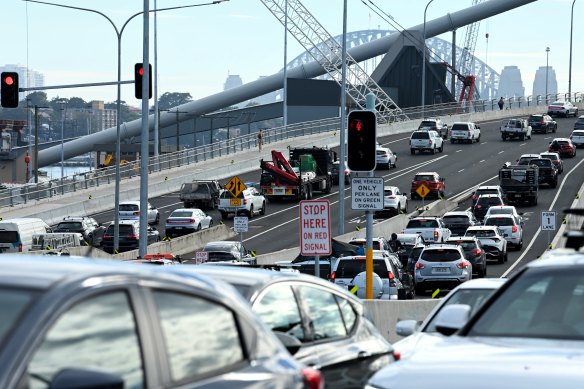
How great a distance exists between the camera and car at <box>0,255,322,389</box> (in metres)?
4.98

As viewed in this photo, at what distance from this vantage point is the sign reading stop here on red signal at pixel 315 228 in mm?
20266

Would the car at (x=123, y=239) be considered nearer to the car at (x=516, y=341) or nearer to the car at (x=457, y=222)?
the car at (x=457, y=222)

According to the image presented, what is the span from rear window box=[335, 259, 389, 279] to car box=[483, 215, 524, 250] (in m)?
22.9

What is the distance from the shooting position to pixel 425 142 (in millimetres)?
94000

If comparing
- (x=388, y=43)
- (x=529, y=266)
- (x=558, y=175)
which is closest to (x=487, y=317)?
(x=529, y=266)

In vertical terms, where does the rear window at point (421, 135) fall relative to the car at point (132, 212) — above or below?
above

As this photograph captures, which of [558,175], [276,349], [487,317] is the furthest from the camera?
[558,175]

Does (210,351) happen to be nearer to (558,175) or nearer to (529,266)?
(529,266)

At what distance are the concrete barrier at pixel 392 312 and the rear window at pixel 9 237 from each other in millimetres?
30076

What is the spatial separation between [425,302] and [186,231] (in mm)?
39366

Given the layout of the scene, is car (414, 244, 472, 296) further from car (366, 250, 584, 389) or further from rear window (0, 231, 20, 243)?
car (366, 250, 584, 389)

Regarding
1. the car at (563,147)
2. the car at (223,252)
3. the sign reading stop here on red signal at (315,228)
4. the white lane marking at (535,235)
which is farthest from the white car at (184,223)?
the sign reading stop here on red signal at (315,228)

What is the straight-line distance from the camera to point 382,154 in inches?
3383

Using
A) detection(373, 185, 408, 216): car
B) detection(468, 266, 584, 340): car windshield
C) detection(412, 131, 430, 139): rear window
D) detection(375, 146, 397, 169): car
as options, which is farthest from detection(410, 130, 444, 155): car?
detection(468, 266, 584, 340): car windshield
